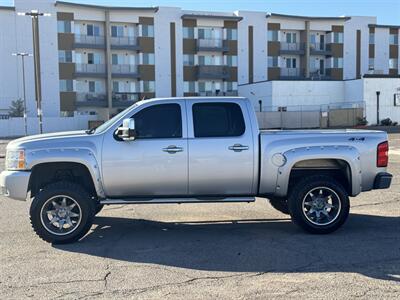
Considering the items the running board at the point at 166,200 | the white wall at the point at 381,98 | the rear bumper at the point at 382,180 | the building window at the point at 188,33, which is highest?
the building window at the point at 188,33

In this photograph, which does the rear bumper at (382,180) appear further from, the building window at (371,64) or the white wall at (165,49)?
the building window at (371,64)

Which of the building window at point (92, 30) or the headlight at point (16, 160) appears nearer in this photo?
the headlight at point (16, 160)

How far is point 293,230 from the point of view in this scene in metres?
7.91

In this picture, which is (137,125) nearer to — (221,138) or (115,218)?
(221,138)

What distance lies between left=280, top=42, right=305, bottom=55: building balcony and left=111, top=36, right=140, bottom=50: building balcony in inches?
756

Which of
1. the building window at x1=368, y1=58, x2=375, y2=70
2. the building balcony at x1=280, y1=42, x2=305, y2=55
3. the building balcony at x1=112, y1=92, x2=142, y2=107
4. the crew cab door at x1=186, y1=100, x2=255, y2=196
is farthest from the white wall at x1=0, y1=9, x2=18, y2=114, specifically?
the crew cab door at x1=186, y1=100, x2=255, y2=196

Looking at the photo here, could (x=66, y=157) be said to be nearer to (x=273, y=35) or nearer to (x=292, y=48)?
(x=273, y=35)

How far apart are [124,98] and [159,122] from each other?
54403 mm

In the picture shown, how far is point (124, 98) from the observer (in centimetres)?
6097

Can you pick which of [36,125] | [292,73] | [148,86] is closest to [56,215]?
[36,125]

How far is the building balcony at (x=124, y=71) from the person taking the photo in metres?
60.5

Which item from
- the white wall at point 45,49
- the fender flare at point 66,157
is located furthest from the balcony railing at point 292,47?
the fender flare at point 66,157

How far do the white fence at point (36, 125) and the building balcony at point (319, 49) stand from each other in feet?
104

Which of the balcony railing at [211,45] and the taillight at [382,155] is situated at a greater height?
the balcony railing at [211,45]
